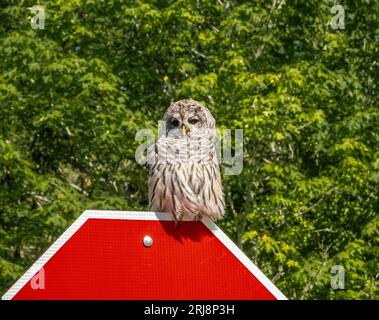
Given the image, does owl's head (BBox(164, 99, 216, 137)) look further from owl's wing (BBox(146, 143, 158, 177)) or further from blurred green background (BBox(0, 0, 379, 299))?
blurred green background (BBox(0, 0, 379, 299))

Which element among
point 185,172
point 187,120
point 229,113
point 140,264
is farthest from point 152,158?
point 229,113

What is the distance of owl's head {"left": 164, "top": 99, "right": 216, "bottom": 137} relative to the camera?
5.30m

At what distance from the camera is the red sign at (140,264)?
2.84 m

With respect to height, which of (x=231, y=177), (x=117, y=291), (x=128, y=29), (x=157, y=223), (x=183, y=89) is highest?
(x=128, y=29)

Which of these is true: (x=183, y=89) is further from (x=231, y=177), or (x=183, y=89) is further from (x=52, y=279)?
(x=52, y=279)

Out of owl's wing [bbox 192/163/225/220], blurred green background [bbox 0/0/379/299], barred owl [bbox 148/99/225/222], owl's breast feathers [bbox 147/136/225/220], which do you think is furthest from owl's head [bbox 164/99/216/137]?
blurred green background [bbox 0/0/379/299]

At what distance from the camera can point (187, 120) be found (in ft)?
17.6

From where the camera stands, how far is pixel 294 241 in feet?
36.9

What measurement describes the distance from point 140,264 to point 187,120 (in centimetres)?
247

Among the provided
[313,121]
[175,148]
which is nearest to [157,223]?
[175,148]

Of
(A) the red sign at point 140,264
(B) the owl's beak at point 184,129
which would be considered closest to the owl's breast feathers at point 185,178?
(B) the owl's beak at point 184,129

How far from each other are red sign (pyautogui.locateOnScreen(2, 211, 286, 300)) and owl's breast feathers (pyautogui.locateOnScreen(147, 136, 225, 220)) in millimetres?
804

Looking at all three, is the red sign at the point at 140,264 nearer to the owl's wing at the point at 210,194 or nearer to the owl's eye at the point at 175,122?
the owl's wing at the point at 210,194

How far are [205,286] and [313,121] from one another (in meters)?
8.40
